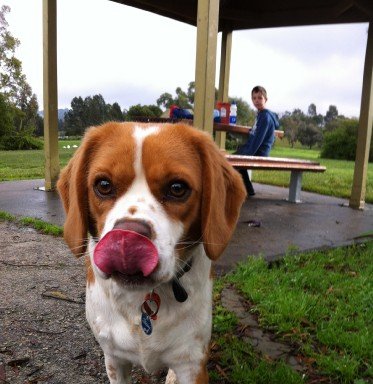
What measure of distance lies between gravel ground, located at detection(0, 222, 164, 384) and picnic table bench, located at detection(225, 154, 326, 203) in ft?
9.15

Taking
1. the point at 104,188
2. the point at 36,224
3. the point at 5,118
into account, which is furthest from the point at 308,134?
the point at 104,188

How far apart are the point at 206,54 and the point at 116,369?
10.7ft

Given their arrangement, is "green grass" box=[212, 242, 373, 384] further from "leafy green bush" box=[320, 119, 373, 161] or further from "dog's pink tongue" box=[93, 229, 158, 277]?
"leafy green bush" box=[320, 119, 373, 161]

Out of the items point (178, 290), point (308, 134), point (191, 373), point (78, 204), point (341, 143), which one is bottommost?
point (191, 373)

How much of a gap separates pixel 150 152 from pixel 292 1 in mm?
7527

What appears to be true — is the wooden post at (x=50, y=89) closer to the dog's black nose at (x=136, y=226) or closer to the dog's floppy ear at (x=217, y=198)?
the dog's floppy ear at (x=217, y=198)

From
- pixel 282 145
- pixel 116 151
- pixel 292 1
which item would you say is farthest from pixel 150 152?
pixel 282 145

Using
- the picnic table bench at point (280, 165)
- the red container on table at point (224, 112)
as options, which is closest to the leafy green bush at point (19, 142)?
the red container on table at point (224, 112)

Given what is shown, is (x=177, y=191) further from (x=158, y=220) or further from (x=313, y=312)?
(x=313, y=312)

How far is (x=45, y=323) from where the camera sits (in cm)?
270

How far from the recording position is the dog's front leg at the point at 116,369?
1986 mm

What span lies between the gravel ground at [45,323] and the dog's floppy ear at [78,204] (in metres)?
0.83

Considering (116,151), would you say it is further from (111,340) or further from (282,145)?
(282,145)

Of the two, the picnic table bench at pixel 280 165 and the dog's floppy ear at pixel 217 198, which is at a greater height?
the dog's floppy ear at pixel 217 198
